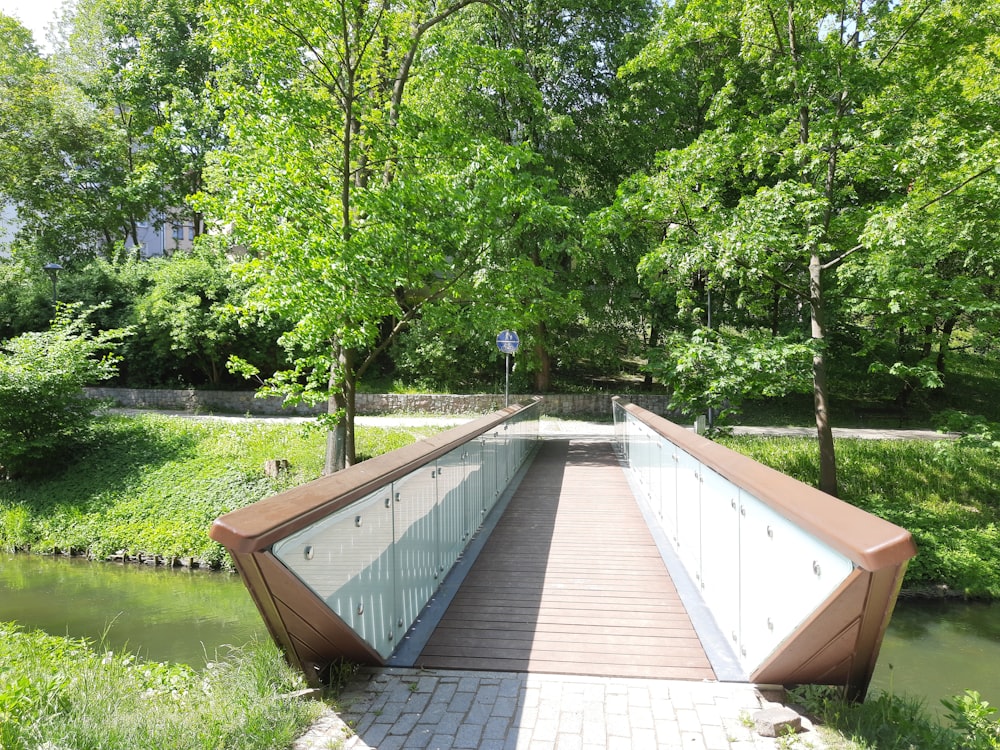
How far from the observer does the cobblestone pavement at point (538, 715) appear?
2848 mm

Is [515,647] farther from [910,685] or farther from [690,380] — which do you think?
[690,380]

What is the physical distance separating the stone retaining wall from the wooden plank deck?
15.0m

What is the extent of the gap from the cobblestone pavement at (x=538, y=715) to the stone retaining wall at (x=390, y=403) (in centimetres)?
1880

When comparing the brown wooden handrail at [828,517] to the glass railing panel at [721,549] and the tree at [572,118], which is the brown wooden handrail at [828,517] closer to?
the glass railing panel at [721,549]

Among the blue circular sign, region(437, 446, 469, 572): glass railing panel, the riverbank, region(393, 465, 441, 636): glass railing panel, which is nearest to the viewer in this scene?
region(393, 465, 441, 636): glass railing panel

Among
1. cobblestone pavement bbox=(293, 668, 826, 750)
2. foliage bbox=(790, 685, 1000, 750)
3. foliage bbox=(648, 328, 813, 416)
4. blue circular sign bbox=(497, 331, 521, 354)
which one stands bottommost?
cobblestone pavement bbox=(293, 668, 826, 750)

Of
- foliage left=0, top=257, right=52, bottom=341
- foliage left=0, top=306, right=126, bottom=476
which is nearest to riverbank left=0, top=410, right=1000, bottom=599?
foliage left=0, top=306, right=126, bottom=476

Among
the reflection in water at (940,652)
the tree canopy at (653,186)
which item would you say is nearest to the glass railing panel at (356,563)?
the reflection in water at (940,652)

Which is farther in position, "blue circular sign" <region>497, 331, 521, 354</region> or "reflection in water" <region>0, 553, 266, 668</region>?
"blue circular sign" <region>497, 331, 521, 354</region>

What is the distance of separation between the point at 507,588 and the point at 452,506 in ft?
2.98

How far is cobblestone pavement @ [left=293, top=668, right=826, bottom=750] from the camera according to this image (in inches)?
112

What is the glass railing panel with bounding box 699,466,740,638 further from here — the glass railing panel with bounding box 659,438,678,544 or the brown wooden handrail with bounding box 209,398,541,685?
the brown wooden handrail with bounding box 209,398,541,685

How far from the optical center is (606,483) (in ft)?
33.1

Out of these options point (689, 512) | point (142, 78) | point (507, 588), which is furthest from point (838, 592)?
point (142, 78)
